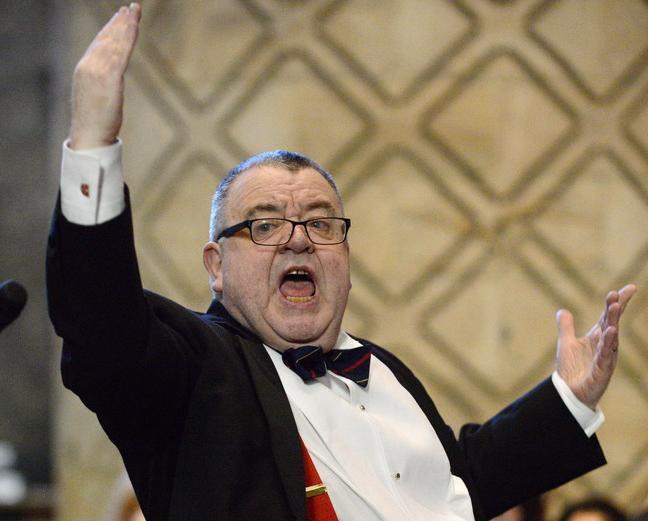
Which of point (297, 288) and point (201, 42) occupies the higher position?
point (201, 42)

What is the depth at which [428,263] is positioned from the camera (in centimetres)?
295

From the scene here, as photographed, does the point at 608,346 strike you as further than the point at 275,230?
Yes

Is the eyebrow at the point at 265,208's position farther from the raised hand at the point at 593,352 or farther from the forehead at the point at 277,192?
the raised hand at the point at 593,352

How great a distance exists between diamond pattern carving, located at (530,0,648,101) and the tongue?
5.31 feet

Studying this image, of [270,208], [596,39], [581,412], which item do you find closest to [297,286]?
[270,208]

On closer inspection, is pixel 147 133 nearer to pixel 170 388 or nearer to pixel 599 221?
pixel 599 221

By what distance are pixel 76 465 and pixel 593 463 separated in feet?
5.87

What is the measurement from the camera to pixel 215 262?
173cm

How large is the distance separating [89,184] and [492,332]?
1932 mm

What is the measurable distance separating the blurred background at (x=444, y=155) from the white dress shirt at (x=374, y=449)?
1236mm

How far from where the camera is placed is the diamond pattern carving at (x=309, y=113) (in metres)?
2.95

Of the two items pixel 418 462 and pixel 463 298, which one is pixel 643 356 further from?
pixel 418 462

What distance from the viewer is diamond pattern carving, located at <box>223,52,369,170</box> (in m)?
2.95

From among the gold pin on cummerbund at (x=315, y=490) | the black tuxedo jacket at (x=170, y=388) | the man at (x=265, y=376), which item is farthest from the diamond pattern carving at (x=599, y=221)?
the gold pin on cummerbund at (x=315, y=490)
